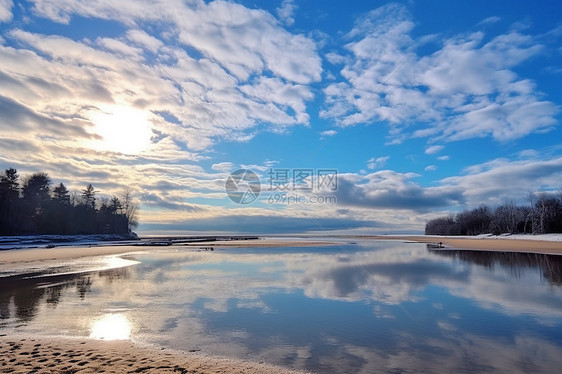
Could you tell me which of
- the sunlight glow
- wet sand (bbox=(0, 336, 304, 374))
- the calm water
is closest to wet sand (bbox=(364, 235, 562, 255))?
the calm water

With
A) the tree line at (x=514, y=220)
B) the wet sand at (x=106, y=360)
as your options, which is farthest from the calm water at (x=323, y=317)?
the tree line at (x=514, y=220)

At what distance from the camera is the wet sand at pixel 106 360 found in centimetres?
733

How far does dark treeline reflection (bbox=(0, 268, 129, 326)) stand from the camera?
1294cm

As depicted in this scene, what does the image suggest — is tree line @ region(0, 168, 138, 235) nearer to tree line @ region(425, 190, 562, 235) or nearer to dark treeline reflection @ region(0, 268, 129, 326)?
dark treeline reflection @ region(0, 268, 129, 326)

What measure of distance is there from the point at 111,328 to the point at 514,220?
12529 centimetres

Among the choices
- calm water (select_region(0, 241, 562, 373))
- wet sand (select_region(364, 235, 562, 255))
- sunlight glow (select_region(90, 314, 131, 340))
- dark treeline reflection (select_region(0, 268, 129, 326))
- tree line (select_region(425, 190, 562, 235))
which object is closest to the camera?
calm water (select_region(0, 241, 562, 373))

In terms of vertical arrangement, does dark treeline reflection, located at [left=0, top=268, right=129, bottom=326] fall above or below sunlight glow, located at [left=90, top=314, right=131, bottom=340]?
below

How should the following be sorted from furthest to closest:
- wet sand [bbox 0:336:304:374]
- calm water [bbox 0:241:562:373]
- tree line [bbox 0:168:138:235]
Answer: tree line [bbox 0:168:138:235], calm water [bbox 0:241:562:373], wet sand [bbox 0:336:304:374]

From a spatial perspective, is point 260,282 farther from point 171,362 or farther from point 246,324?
point 171,362

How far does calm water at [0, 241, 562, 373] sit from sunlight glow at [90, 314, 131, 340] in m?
0.06

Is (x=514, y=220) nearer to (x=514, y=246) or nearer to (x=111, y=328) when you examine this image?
(x=514, y=246)

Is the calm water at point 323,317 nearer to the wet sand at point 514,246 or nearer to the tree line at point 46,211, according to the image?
the wet sand at point 514,246

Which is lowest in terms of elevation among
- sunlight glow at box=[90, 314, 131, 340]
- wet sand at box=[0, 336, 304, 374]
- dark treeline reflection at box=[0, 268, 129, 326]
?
dark treeline reflection at box=[0, 268, 129, 326]

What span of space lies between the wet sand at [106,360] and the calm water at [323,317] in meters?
0.57
